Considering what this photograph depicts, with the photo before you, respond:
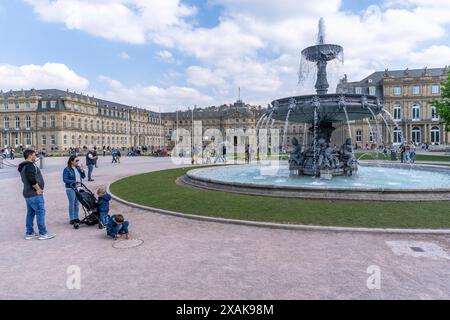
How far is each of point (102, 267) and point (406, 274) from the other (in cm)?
495

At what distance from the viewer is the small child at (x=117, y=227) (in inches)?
274

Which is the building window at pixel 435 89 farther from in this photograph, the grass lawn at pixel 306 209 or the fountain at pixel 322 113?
the grass lawn at pixel 306 209

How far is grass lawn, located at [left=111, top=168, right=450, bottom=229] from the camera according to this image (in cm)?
781

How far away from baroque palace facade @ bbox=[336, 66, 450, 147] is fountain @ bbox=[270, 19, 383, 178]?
190 ft

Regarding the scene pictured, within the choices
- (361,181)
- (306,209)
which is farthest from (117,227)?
(361,181)

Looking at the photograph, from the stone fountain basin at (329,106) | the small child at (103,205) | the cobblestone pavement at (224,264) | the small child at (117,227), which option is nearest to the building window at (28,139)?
the stone fountain basin at (329,106)

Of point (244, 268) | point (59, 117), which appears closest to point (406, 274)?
point (244, 268)

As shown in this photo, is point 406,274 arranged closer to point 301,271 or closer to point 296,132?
point 301,271

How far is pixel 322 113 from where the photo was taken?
14.3m

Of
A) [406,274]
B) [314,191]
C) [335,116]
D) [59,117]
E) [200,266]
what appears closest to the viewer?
[406,274]

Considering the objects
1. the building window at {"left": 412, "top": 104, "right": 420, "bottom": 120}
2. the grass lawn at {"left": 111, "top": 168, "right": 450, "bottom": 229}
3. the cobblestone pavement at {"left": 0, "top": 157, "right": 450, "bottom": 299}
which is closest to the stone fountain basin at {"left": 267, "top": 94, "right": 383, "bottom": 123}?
the grass lawn at {"left": 111, "top": 168, "right": 450, "bottom": 229}

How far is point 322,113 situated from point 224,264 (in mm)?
10715
